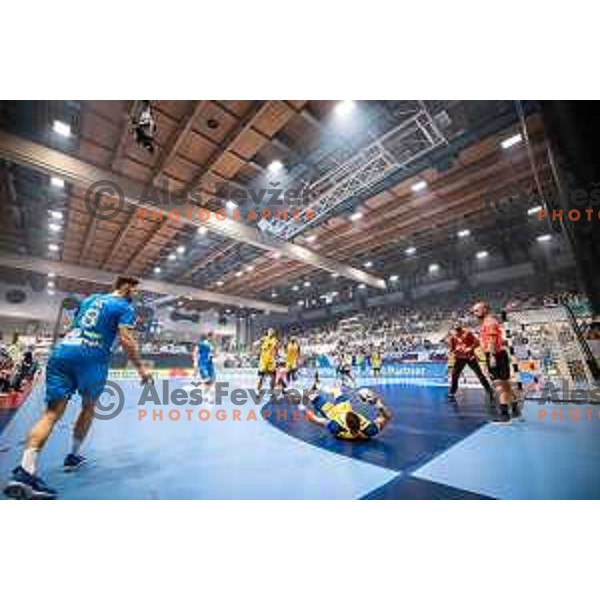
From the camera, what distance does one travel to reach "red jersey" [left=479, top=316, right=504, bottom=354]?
442 centimetres

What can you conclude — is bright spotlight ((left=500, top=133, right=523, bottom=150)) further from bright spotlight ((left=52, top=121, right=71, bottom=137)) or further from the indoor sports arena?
bright spotlight ((left=52, top=121, right=71, bottom=137))

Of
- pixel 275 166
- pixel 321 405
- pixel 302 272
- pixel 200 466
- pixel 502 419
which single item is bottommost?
pixel 200 466

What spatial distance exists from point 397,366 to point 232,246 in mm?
9409

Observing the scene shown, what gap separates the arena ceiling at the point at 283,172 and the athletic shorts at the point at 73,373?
17.8ft

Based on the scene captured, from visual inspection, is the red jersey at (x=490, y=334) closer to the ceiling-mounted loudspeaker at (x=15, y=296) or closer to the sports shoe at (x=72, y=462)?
the sports shoe at (x=72, y=462)

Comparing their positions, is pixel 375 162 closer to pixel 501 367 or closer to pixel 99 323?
pixel 501 367

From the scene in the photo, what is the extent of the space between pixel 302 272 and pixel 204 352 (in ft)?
37.5

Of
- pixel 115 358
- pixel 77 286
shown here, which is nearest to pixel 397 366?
pixel 115 358

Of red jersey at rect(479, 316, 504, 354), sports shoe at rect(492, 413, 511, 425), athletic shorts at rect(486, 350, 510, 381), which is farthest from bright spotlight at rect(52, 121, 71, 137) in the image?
sports shoe at rect(492, 413, 511, 425)

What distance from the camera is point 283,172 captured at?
8.62 metres

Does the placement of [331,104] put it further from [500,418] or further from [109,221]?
[109,221]

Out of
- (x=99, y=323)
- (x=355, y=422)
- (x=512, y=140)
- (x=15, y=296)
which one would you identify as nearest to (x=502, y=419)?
(x=355, y=422)

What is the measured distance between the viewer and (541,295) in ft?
55.6

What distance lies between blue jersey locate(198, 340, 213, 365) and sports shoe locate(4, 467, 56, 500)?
4.42 m
